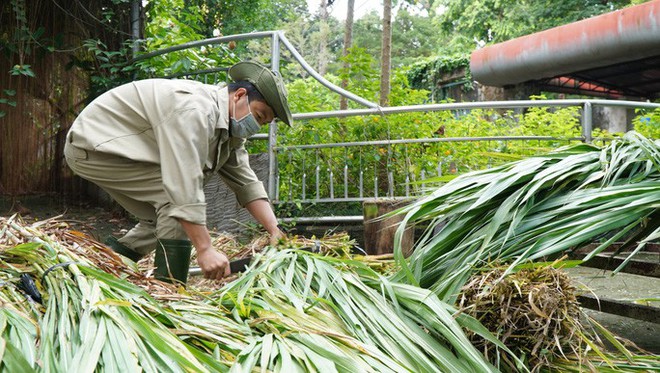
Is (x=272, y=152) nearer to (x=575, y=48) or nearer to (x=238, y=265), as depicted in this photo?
(x=238, y=265)

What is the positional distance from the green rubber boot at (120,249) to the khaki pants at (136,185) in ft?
0.08

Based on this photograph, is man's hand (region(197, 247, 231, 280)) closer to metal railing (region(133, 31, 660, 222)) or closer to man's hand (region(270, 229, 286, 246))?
man's hand (region(270, 229, 286, 246))

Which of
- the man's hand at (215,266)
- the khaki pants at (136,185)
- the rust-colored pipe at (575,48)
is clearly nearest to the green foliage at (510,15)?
the rust-colored pipe at (575,48)

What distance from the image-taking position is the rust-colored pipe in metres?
10.2

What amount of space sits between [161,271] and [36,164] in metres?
3.54

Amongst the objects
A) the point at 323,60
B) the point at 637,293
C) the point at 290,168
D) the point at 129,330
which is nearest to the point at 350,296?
the point at 129,330

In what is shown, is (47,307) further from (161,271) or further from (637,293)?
(637,293)

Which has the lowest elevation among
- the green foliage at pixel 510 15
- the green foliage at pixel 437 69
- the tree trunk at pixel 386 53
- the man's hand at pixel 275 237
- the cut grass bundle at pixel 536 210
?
the man's hand at pixel 275 237

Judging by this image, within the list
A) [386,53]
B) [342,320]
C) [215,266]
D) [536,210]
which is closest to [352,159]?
[215,266]

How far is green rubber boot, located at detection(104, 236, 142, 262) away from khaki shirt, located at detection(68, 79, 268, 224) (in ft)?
1.57

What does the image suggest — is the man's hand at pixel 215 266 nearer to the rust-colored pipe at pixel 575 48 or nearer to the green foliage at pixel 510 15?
the rust-colored pipe at pixel 575 48

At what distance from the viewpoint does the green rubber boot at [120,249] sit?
363cm

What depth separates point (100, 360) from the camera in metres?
1.58

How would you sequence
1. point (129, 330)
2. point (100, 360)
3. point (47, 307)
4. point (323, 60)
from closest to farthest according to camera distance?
point (100, 360) < point (129, 330) < point (47, 307) < point (323, 60)
